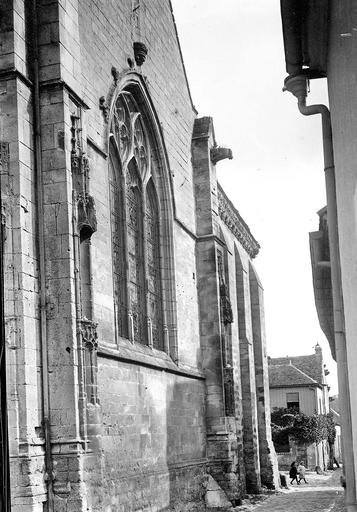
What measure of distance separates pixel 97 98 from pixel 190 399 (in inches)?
268

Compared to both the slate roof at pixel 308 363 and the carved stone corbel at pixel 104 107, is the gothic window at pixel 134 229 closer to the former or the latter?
the carved stone corbel at pixel 104 107

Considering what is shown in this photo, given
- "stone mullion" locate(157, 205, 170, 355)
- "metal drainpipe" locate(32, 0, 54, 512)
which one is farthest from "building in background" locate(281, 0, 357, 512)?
"stone mullion" locate(157, 205, 170, 355)

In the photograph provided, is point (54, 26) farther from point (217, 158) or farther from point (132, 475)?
point (217, 158)

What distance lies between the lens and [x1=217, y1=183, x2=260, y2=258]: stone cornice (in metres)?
24.5

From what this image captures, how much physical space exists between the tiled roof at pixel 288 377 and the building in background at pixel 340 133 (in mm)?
47940

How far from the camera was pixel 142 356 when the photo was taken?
48.5ft

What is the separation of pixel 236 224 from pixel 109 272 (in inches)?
563

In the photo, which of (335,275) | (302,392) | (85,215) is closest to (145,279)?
(85,215)

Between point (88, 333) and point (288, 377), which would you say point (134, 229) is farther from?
point (288, 377)

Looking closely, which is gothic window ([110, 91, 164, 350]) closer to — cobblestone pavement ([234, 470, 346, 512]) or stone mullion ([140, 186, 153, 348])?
stone mullion ([140, 186, 153, 348])

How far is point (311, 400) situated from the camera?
5344 centimetres

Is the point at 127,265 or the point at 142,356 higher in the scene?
the point at 127,265

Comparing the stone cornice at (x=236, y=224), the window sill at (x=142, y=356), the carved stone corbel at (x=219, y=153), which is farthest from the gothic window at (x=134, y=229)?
the stone cornice at (x=236, y=224)

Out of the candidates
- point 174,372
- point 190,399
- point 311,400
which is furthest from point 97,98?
point 311,400
